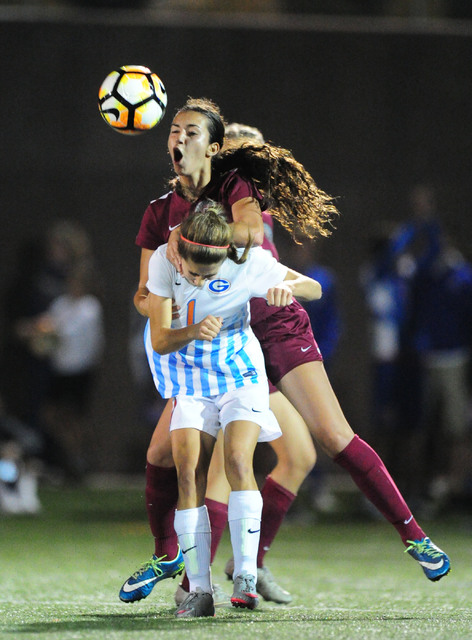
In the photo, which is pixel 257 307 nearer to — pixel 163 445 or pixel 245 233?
Answer: pixel 245 233

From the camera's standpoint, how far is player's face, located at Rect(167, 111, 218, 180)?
452 cm

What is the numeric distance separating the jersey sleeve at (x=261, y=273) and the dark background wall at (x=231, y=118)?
677 centimetres

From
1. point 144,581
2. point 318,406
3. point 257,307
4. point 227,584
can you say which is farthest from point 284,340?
point 227,584

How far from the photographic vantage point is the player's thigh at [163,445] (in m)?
4.48

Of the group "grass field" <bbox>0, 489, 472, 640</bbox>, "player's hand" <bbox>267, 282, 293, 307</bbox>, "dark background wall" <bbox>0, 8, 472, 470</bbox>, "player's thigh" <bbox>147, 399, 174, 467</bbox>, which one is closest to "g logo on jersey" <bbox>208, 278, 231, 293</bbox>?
"player's hand" <bbox>267, 282, 293, 307</bbox>

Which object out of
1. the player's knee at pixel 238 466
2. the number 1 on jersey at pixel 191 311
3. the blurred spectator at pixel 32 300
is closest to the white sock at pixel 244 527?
the player's knee at pixel 238 466

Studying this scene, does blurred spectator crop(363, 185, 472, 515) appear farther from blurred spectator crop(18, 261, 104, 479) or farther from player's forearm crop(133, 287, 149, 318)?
player's forearm crop(133, 287, 149, 318)

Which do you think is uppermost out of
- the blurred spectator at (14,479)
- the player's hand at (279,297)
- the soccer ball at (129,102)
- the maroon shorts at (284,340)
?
the soccer ball at (129,102)

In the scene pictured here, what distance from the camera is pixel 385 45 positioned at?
11.2 m

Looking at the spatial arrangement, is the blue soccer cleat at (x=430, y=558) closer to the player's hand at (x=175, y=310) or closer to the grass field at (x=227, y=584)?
the grass field at (x=227, y=584)

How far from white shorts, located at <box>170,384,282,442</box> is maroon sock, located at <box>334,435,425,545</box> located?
1.34 ft

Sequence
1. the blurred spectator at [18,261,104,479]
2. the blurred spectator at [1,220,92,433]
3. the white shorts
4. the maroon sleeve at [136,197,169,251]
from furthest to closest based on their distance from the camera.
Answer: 1. the blurred spectator at [1,220,92,433]
2. the blurred spectator at [18,261,104,479]
3. the maroon sleeve at [136,197,169,251]
4. the white shorts

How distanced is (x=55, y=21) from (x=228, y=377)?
760 cm

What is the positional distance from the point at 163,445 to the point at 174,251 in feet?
2.57
